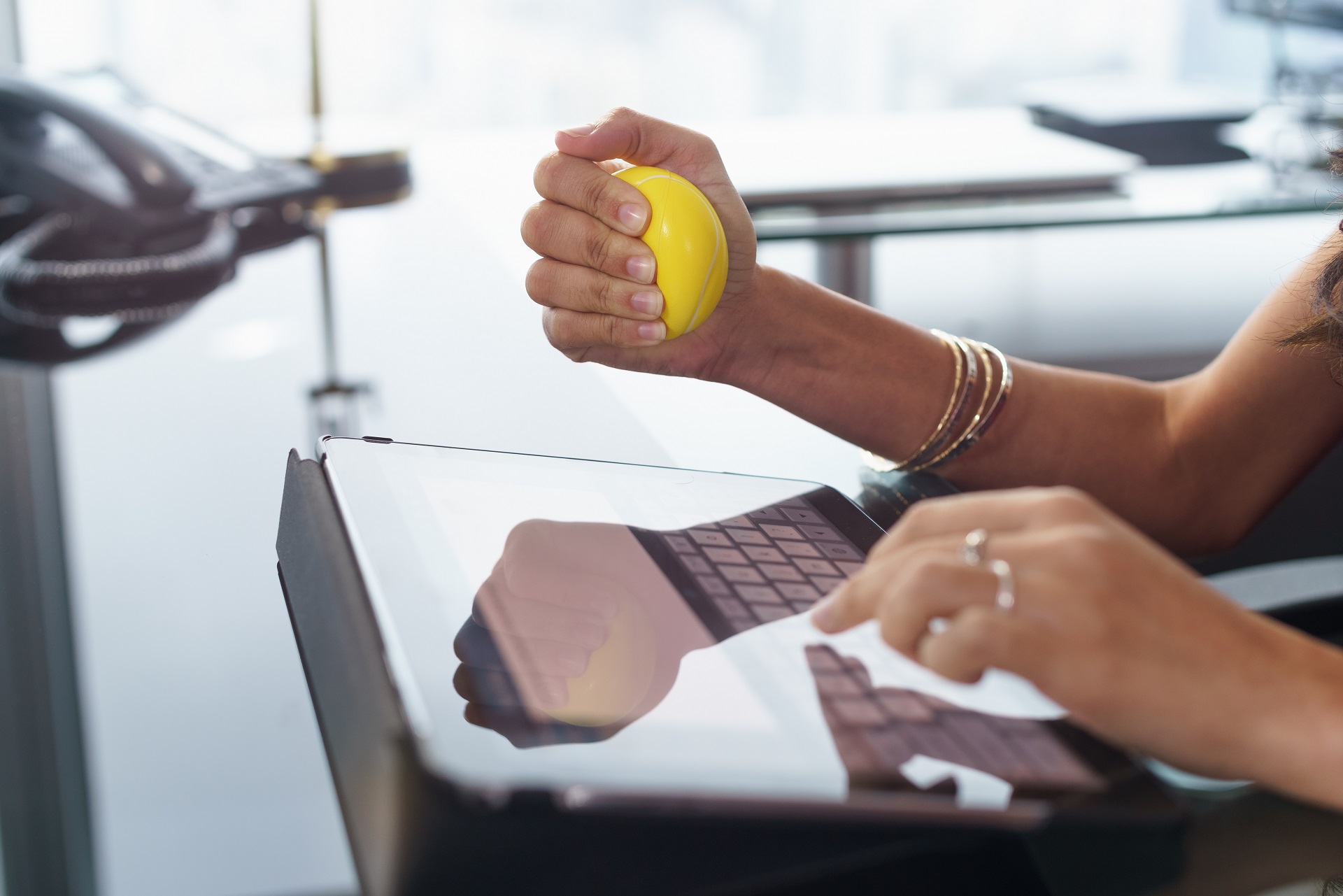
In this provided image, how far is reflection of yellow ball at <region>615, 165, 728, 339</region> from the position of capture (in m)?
0.74

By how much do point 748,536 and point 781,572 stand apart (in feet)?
0.15

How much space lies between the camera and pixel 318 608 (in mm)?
524

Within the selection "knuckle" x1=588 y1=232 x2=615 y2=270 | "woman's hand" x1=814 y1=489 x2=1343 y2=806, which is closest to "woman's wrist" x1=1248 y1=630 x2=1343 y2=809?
"woman's hand" x1=814 y1=489 x2=1343 y2=806

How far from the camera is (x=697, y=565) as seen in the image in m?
0.52

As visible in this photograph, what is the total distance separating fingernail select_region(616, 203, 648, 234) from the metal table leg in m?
0.38

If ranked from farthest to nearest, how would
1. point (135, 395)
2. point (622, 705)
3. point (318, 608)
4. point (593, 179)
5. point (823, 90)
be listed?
1. point (823, 90)
2. point (135, 395)
3. point (593, 179)
4. point (318, 608)
5. point (622, 705)

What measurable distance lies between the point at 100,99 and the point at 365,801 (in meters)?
1.18

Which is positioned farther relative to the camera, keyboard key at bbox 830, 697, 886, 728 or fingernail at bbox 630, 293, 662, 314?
fingernail at bbox 630, 293, 662, 314

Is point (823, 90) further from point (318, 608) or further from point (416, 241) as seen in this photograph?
point (318, 608)

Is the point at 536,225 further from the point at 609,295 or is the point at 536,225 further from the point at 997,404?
the point at 997,404

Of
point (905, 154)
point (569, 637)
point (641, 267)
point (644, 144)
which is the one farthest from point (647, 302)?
point (905, 154)

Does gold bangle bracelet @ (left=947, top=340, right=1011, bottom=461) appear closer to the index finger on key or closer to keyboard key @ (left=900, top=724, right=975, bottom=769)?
the index finger on key

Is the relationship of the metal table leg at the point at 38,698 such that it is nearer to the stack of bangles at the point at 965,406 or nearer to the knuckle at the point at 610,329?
the knuckle at the point at 610,329

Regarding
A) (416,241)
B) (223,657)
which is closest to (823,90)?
(416,241)
